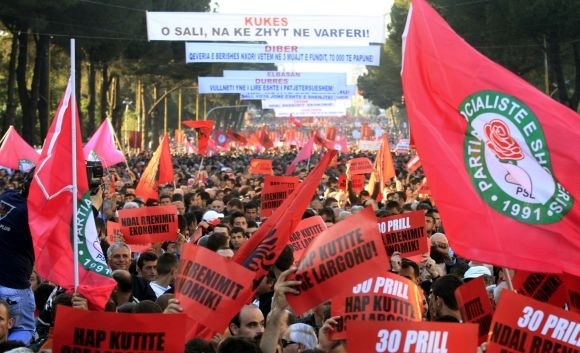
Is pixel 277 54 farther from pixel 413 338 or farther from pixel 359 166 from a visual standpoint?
pixel 413 338

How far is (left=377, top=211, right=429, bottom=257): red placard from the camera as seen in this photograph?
999cm

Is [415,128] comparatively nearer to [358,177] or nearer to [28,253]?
[28,253]

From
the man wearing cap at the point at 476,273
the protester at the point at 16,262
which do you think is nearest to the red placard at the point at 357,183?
the man wearing cap at the point at 476,273

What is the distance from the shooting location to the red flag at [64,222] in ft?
25.2

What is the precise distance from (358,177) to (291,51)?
11.0 meters

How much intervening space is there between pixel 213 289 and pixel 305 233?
156 inches

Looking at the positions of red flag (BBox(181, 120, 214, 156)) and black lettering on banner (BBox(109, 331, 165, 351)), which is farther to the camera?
red flag (BBox(181, 120, 214, 156))

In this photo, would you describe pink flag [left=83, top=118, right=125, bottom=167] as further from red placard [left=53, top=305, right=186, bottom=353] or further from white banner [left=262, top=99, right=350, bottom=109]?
white banner [left=262, top=99, right=350, bottom=109]

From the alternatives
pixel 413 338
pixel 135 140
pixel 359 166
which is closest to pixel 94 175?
pixel 413 338

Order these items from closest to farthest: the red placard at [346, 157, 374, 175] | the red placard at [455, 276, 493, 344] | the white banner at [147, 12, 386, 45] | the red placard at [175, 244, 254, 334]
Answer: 1. the red placard at [175, 244, 254, 334]
2. the red placard at [455, 276, 493, 344]
3. the red placard at [346, 157, 374, 175]
4. the white banner at [147, 12, 386, 45]

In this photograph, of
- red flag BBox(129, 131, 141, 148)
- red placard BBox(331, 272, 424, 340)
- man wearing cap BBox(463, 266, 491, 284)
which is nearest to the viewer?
red placard BBox(331, 272, 424, 340)

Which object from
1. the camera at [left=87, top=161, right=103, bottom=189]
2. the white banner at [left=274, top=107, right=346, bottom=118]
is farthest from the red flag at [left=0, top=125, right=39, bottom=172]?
the white banner at [left=274, top=107, right=346, bottom=118]

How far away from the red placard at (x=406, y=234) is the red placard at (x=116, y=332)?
4.55m

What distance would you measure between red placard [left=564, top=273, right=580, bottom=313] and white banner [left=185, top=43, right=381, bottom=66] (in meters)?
25.5
